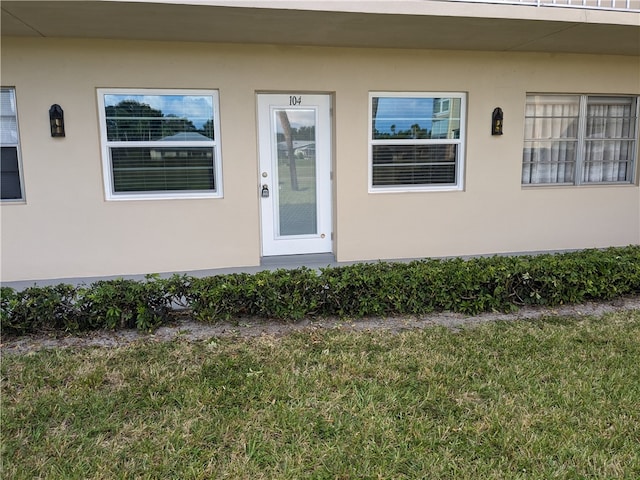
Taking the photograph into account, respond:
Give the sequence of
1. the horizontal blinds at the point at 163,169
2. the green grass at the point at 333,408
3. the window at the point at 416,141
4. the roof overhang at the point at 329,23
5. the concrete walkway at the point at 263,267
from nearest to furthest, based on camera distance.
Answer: the green grass at the point at 333,408 < the roof overhang at the point at 329,23 < the concrete walkway at the point at 263,267 < the horizontal blinds at the point at 163,169 < the window at the point at 416,141

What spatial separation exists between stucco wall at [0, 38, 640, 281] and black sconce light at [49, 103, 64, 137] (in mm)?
78

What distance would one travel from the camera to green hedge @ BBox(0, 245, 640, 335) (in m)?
3.65

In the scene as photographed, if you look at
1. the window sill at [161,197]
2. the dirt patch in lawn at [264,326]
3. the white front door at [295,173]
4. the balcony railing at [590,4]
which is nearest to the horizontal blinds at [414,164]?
the white front door at [295,173]

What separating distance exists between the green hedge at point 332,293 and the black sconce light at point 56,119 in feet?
7.25

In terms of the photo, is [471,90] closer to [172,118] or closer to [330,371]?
[172,118]


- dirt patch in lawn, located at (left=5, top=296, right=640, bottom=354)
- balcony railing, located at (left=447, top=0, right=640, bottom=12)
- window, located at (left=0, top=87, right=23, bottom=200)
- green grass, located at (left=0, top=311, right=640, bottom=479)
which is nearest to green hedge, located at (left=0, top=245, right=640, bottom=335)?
dirt patch in lawn, located at (left=5, top=296, right=640, bottom=354)

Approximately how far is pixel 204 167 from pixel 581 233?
541cm

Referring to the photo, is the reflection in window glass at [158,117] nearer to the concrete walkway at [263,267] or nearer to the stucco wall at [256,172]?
the stucco wall at [256,172]

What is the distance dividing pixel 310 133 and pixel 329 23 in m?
1.52

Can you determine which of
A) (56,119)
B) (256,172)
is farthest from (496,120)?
(56,119)

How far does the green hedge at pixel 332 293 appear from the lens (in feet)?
12.0

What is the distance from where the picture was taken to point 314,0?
429cm

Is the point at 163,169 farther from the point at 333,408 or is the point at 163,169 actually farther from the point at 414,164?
the point at 333,408

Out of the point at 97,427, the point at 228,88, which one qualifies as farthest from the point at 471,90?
the point at 97,427
